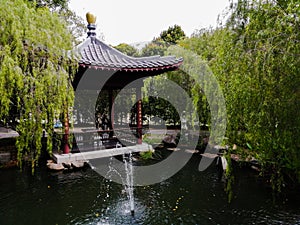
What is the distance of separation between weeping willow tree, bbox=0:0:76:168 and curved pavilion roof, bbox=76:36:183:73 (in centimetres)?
169

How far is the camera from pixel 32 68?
10.7 ft

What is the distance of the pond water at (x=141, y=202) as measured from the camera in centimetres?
350

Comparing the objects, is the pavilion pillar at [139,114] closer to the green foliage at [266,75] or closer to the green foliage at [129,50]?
the green foliage at [266,75]

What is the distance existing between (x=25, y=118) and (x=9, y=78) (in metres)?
0.62

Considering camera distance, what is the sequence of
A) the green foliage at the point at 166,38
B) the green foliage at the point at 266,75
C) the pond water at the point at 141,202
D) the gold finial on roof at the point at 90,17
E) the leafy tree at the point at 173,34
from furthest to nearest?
the leafy tree at the point at 173,34
the green foliage at the point at 166,38
the gold finial on roof at the point at 90,17
the pond water at the point at 141,202
the green foliage at the point at 266,75

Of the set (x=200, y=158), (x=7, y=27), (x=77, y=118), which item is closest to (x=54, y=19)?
(x=7, y=27)

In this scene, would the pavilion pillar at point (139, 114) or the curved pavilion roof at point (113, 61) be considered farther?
the pavilion pillar at point (139, 114)

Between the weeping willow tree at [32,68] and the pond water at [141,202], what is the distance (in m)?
1.03

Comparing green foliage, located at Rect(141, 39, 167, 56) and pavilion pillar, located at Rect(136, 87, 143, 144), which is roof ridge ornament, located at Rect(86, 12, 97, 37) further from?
green foliage, located at Rect(141, 39, 167, 56)

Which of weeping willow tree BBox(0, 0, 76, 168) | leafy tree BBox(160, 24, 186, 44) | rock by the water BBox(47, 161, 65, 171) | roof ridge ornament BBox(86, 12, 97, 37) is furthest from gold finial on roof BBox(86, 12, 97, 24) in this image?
leafy tree BBox(160, 24, 186, 44)

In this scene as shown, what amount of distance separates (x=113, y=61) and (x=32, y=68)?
3.28 m

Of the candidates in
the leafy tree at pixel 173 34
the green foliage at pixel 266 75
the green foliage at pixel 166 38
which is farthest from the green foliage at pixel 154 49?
→ the green foliage at pixel 266 75

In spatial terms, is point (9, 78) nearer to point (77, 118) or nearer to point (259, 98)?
point (259, 98)

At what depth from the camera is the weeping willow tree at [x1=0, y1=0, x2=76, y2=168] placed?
2979mm
